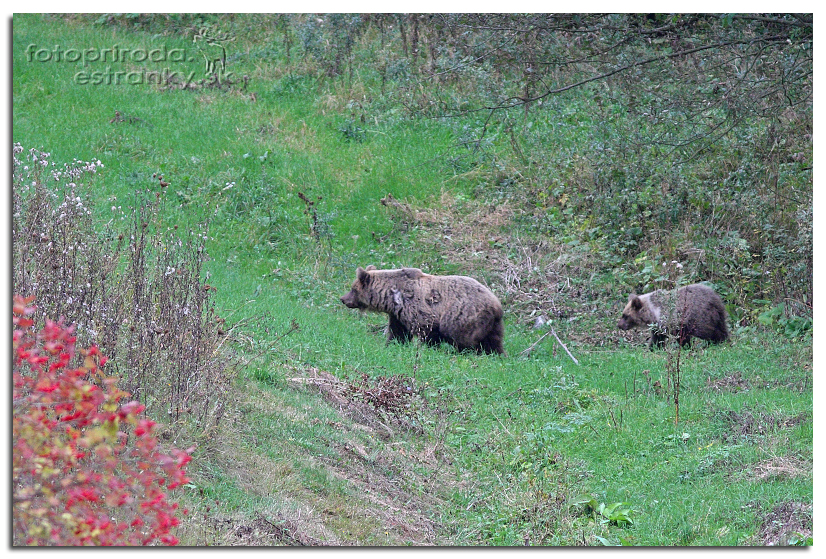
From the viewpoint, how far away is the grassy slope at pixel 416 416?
6727 millimetres

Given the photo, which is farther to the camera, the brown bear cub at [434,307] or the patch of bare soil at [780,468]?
the brown bear cub at [434,307]

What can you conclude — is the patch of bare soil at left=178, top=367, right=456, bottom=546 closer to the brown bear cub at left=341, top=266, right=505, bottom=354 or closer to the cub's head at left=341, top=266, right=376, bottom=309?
the brown bear cub at left=341, top=266, right=505, bottom=354

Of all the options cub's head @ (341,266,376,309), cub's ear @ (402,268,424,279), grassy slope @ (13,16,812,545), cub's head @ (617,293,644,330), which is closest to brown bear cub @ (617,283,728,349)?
cub's head @ (617,293,644,330)

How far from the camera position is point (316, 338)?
11562mm

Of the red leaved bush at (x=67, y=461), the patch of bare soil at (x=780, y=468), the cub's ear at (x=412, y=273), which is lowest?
the patch of bare soil at (x=780, y=468)

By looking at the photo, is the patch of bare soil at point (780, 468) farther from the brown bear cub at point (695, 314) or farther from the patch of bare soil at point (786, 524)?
the brown bear cub at point (695, 314)

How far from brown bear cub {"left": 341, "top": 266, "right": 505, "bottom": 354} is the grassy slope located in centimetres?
44

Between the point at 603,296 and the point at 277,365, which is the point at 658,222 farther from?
the point at 277,365

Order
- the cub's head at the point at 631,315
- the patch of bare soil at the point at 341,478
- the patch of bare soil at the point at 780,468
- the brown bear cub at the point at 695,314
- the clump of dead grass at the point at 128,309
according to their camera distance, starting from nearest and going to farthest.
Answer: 1. the patch of bare soil at the point at 341,478
2. the clump of dead grass at the point at 128,309
3. the patch of bare soil at the point at 780,468
4. the brown bear cub at the point at 695,314
5. the cub's head at the point at 631,315

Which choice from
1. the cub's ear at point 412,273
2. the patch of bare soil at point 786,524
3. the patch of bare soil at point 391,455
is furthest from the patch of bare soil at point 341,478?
the cub's ear at point 412,273

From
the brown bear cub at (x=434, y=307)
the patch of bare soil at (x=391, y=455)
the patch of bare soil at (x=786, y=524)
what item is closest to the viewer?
the patch of bare soil at (x=786, y=524)

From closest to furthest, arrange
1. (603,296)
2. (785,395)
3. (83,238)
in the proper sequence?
1. (83,238)
2. (785,395)
3. (603,296)

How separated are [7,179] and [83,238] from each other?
223cm

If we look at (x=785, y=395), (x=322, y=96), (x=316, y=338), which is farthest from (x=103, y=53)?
(x=785, y=395)
